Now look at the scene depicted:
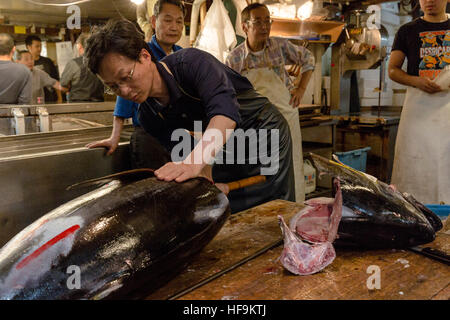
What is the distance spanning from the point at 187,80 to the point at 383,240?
1.07m

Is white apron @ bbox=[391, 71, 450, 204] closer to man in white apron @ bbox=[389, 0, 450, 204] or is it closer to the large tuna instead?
man in white apron @ bbox=[389, 0, 450, 204]

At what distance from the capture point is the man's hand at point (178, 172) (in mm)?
1337

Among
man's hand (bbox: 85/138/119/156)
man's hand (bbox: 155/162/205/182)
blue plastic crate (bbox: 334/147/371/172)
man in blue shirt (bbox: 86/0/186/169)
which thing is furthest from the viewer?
blue plastic crate (bbox: 334/147/371/172)

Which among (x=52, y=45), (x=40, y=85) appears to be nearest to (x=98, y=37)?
(x=40, y=85)

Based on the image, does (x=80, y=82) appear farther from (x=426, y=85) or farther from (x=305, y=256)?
(x=305, y=256)

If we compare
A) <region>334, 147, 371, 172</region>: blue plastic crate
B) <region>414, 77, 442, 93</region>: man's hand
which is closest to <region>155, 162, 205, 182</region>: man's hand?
<region>414, 77, 442, 93</region>: man's hand

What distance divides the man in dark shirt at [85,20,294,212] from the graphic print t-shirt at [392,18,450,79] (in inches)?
75.8

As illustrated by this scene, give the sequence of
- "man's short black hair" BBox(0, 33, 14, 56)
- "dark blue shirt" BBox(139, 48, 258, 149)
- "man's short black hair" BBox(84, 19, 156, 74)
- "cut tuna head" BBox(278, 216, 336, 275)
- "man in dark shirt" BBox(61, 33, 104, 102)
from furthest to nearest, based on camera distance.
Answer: "man in dark shirt" BBox(61, 33, 104, 102), "man's short black hair" BBox(0, 33, 14, 56), "dark blue shirt" BBox(139, 48, 258, 149), "man's short black hair" BBox(84, 19, 156, 74), "cut tuna head" BBox(278, 216, 336, 275)

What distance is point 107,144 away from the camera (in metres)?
2.08

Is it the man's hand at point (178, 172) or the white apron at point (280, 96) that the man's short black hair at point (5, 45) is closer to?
the white apron at point (280, 96)

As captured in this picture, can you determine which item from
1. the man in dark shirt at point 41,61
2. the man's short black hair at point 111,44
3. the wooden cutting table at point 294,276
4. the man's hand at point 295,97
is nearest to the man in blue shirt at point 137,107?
the man's short black hair at point 111,44

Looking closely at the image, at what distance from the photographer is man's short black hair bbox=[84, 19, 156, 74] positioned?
4.84 feet

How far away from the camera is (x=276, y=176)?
99.0 inches
